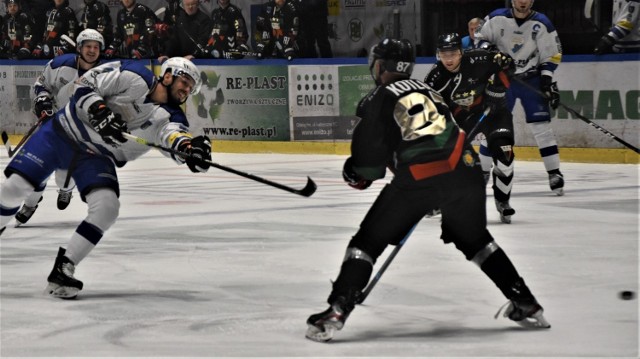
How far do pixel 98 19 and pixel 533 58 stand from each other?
7.23m

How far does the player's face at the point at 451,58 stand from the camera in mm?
8938

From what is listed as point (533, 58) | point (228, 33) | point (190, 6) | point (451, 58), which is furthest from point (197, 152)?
point (190, 6)

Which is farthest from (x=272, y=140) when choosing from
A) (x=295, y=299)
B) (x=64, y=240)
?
(x=295, y=299)

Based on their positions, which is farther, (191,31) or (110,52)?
(110,52)

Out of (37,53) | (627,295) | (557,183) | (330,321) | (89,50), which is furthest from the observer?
(37,53)

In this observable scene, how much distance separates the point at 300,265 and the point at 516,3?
15.3 ft

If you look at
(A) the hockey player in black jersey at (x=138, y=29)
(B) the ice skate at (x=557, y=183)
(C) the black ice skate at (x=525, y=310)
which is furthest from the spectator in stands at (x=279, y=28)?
(C) the black ice skate at (x=525, y=310)

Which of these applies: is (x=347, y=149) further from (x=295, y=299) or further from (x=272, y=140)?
(x=295, y=299)

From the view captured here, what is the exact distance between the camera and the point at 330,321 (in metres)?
5.15

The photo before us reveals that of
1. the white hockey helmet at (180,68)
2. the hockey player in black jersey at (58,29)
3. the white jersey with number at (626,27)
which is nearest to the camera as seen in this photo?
the white hockey helmet at (180,68)

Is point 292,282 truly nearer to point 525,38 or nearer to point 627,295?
point 627,295

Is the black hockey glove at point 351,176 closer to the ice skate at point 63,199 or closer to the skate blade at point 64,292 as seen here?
the skate blade at point 64,292

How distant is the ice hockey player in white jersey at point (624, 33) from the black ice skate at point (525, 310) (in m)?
8.17

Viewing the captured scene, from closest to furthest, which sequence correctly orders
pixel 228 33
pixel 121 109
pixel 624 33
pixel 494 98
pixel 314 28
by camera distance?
1. pixel 121 109
2. pixel 494 98
3. pixel 624 33
4. pixel 314 28
5. pixel 228 33
